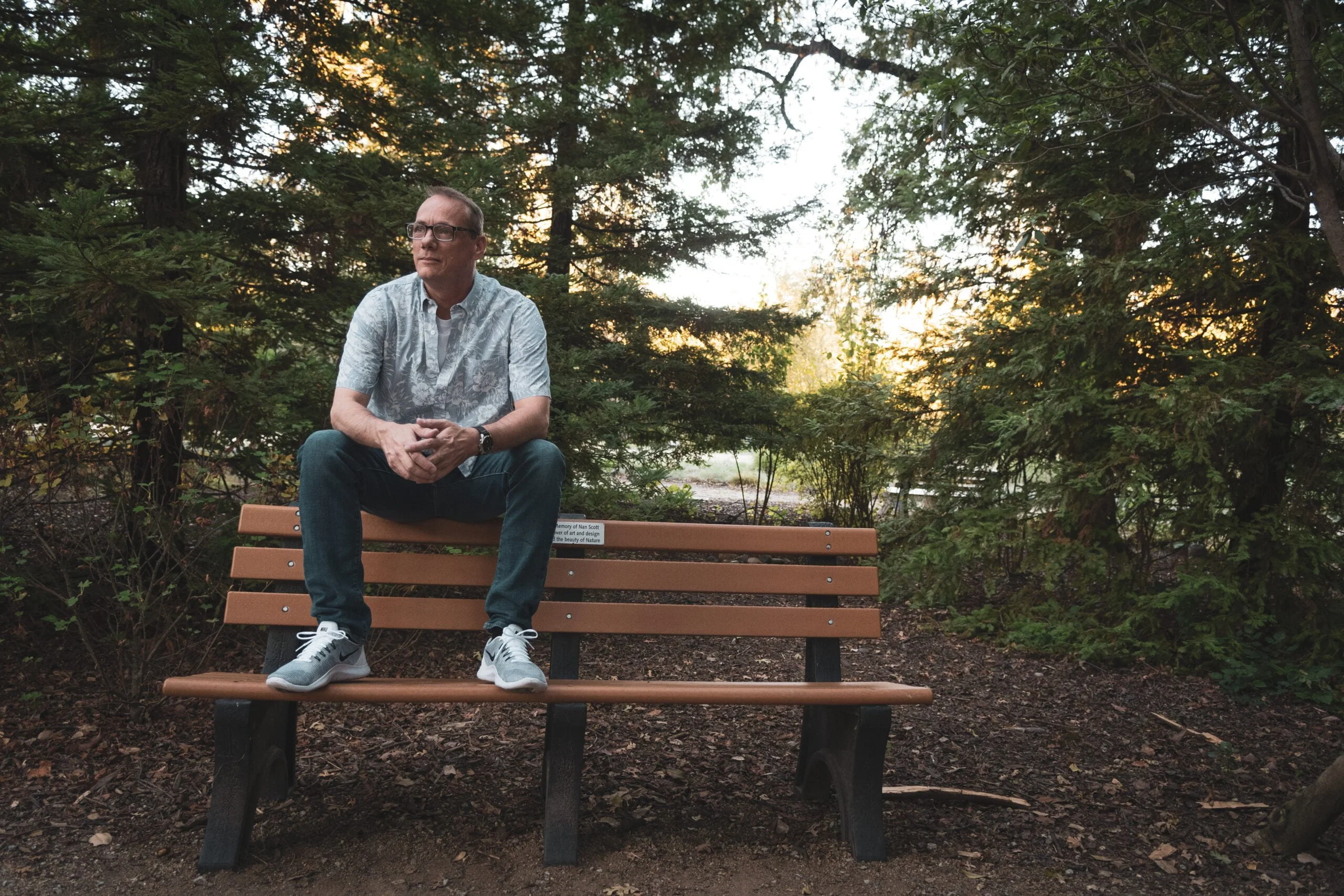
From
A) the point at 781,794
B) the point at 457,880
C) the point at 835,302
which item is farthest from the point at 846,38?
the point at 457,880

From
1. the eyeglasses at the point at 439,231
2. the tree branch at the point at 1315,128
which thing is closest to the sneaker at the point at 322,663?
the eyeglasses at the point at 439,231

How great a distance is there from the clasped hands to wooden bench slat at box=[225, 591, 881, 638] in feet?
1.38

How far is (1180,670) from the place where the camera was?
463 centimetres

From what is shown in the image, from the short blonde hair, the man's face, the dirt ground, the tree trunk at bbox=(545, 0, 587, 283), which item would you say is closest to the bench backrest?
the dirt ground

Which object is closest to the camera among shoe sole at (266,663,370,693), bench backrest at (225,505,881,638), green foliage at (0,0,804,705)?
shoe sole at (266,663,370,693)

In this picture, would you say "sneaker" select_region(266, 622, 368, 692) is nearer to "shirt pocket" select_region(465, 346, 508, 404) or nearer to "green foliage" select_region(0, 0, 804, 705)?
"shirt pocket" select_region(465, 346, 508, 404)

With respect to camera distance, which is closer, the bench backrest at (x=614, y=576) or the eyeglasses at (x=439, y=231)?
the bench backrest at (x=614, y=576)

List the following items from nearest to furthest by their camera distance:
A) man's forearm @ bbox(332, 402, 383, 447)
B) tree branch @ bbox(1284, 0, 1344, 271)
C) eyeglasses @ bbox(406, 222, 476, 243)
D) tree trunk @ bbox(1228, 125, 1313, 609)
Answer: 1. man's forearm @ bbox(332, 402, 383, 447)
2. eyeglasses @ bbox(406, 222, 476, 243)
3. tree branch @ bbox(1284, 0, 1344, 271)
4. tree trunk @ bbox(1228, 125, 1313, 609)

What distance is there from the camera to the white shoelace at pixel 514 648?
243cm

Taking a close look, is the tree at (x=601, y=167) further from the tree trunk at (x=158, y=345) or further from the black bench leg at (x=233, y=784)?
the black bench leg at (x=233, y=784)

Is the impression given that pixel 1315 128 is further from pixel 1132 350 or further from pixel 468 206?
→ pixel 468 206

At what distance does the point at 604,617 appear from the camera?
279 centimetres

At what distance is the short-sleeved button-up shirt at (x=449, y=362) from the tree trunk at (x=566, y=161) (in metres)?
3.70

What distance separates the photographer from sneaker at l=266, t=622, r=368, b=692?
7.56ft
